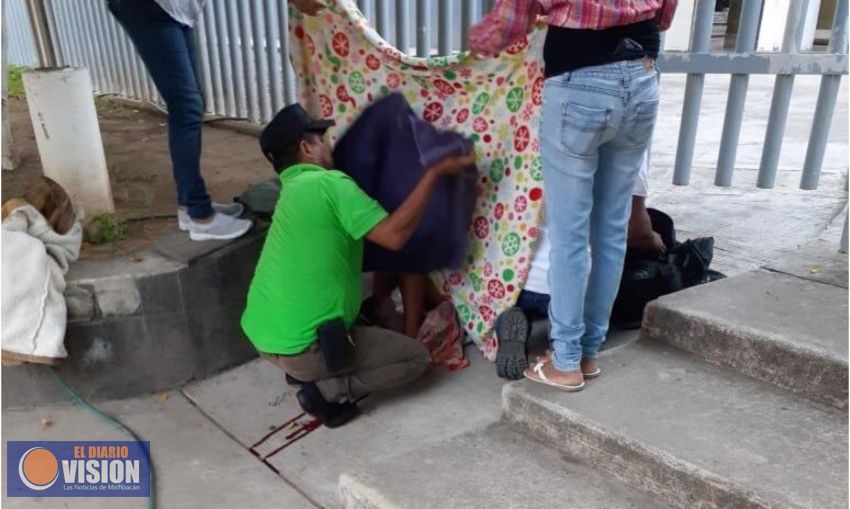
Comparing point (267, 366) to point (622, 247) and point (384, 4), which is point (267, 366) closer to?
Result: point (622, 247)

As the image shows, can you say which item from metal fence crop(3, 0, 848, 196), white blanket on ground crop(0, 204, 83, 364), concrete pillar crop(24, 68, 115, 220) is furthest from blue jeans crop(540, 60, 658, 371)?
concrete pillar crop(24, 68, 115, 220)

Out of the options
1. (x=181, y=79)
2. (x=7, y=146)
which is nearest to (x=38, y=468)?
(x=181, y=79)

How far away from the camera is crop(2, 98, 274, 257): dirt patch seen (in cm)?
388

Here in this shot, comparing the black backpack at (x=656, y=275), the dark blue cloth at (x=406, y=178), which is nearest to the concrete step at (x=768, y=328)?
the black backpack at (x=656, y=275)

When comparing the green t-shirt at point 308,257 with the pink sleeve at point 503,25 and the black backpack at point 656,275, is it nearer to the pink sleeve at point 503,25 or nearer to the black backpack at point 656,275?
the pink sleeve at point 503,25

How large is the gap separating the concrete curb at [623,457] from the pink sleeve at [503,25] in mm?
1204

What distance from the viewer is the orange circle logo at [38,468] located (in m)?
2.79

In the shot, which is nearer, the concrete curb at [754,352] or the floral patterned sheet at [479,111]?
the concrete curb at [754,352]

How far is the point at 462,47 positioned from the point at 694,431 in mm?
2727

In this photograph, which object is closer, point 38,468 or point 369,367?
point 38,468

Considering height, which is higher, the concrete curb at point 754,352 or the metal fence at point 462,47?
the metal fence at point 462,47

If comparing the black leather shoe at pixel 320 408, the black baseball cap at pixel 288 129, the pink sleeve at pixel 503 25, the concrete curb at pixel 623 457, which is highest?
the pink sleeve at pixel 503 25

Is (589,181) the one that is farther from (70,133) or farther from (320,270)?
(70,133)

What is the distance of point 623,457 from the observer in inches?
89.4
